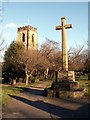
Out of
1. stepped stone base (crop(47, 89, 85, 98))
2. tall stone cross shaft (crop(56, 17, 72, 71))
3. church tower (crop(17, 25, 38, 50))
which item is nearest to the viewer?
stepped stone base (crop(47, 89, 85, 98))

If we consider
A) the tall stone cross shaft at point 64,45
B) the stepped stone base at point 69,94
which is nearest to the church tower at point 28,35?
the tall stone cross shaft at point 64,45

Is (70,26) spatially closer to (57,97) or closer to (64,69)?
(64,69)

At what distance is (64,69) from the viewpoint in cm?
1788


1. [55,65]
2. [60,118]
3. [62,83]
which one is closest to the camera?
[60,118]

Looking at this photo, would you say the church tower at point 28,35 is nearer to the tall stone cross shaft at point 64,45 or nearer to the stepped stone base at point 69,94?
the tall stone cross shaft at point 64,45

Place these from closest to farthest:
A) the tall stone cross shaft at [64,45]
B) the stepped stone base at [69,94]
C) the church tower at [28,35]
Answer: the stepped stone base at [69,94] < the tall stone cross shaft at [64,45] < the church tower at [28,35]

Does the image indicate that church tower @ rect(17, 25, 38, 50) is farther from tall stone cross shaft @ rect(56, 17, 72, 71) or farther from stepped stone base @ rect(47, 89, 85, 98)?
stepped stone base @ rect(47, 89, 85, 98)

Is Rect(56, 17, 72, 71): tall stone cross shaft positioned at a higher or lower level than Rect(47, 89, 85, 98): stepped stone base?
higher

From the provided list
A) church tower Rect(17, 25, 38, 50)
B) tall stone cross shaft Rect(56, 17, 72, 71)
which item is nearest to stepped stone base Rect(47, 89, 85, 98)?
tall stone cross shaft Rect(56, 17, 72, 71)

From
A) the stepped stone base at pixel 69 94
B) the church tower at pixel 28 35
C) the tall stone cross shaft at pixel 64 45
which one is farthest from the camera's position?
the church tower at pixel 28 35

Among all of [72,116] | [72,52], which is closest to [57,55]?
[72,52]

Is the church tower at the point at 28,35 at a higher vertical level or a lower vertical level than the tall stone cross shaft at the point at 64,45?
higher

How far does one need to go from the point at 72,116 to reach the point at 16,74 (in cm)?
3284

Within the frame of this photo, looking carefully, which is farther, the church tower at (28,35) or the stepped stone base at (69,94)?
the church tower at (28,35)
